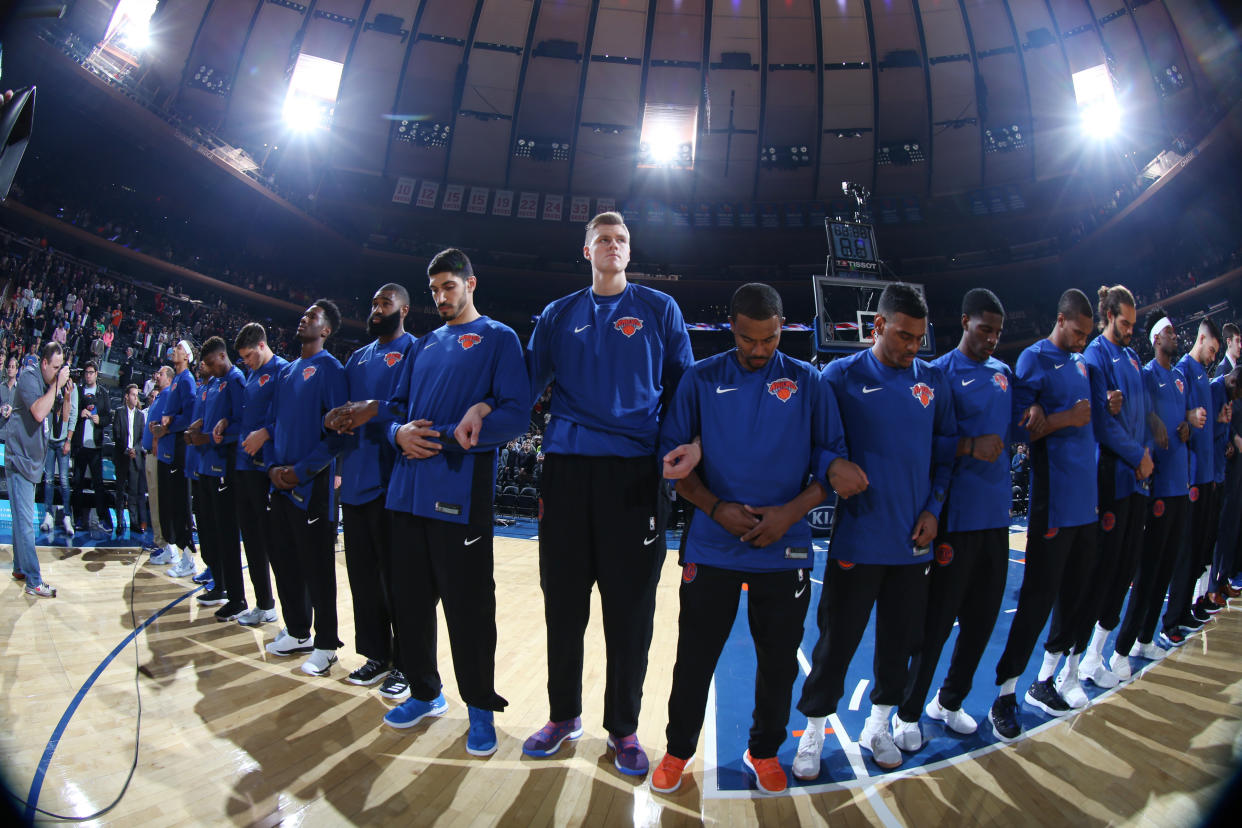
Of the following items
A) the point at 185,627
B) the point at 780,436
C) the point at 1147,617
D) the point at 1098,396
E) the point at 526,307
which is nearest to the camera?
the point at 780,436

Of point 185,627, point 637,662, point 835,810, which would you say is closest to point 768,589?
point 637,662

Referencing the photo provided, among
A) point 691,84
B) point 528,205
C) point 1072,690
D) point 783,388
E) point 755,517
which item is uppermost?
point 691,84

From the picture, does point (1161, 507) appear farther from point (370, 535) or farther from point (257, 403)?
point (257, 403)

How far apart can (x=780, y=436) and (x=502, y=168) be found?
64.2 feet

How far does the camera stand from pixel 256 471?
12.0 feet

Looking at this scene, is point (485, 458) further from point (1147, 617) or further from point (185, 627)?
point (1147, 617)

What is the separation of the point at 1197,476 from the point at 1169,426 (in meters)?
0.79

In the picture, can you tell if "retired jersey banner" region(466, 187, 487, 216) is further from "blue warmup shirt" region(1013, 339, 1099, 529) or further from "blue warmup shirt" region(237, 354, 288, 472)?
"blue warmup shirt" region(1013, 339, 1099, 529)

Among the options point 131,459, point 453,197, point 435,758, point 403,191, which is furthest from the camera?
point 453,197

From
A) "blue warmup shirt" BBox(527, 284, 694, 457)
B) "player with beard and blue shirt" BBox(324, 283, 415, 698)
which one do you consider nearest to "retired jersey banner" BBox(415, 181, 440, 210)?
"player with beard and blue shirt" BBox(324, 283, 415, 698)

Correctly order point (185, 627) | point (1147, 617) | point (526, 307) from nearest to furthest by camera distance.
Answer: point (1147, 617), point (185, 627), point (526, 307)

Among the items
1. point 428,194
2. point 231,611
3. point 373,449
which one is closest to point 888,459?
point 373,449

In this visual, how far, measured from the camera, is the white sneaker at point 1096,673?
3.06 meters

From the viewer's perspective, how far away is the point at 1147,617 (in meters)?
3.36
